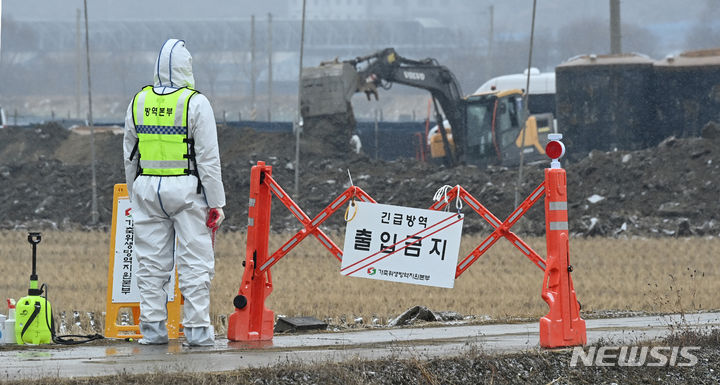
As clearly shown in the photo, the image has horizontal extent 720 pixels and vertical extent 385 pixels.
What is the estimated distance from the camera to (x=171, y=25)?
116m

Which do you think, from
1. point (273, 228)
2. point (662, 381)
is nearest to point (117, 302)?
point (662, 381)

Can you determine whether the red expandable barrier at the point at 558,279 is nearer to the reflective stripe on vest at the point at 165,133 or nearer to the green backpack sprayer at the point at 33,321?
the reflective stripe on vest at the point at 165,133

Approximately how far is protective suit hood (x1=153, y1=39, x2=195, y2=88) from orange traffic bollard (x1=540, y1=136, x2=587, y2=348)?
2.57m

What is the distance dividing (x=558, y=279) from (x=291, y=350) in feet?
6.17

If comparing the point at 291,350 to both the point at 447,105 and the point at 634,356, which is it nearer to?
the point at 634,356

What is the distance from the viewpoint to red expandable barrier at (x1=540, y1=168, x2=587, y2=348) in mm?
8875

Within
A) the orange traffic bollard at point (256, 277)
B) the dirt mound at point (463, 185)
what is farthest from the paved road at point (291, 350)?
the dirt mound at point (463, 185)

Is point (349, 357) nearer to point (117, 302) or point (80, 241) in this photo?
point (117, 302)

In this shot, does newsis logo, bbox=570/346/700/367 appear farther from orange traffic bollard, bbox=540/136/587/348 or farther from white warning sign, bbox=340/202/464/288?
white warning sign, bbox=340/202/464/288

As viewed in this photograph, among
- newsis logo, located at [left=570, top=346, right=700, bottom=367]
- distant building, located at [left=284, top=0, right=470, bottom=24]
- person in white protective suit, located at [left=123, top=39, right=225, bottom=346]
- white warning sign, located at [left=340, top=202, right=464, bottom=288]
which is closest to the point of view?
newsis logo, located at [left=570, top=346, right=700, bottom=367]

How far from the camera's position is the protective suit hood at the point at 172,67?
8922 millimetres

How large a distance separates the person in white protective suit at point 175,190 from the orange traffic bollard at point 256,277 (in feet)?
1.66

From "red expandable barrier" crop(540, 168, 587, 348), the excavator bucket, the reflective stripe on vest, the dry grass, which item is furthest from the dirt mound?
the reflective stripe on vest

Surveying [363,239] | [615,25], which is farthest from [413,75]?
[363,239]
